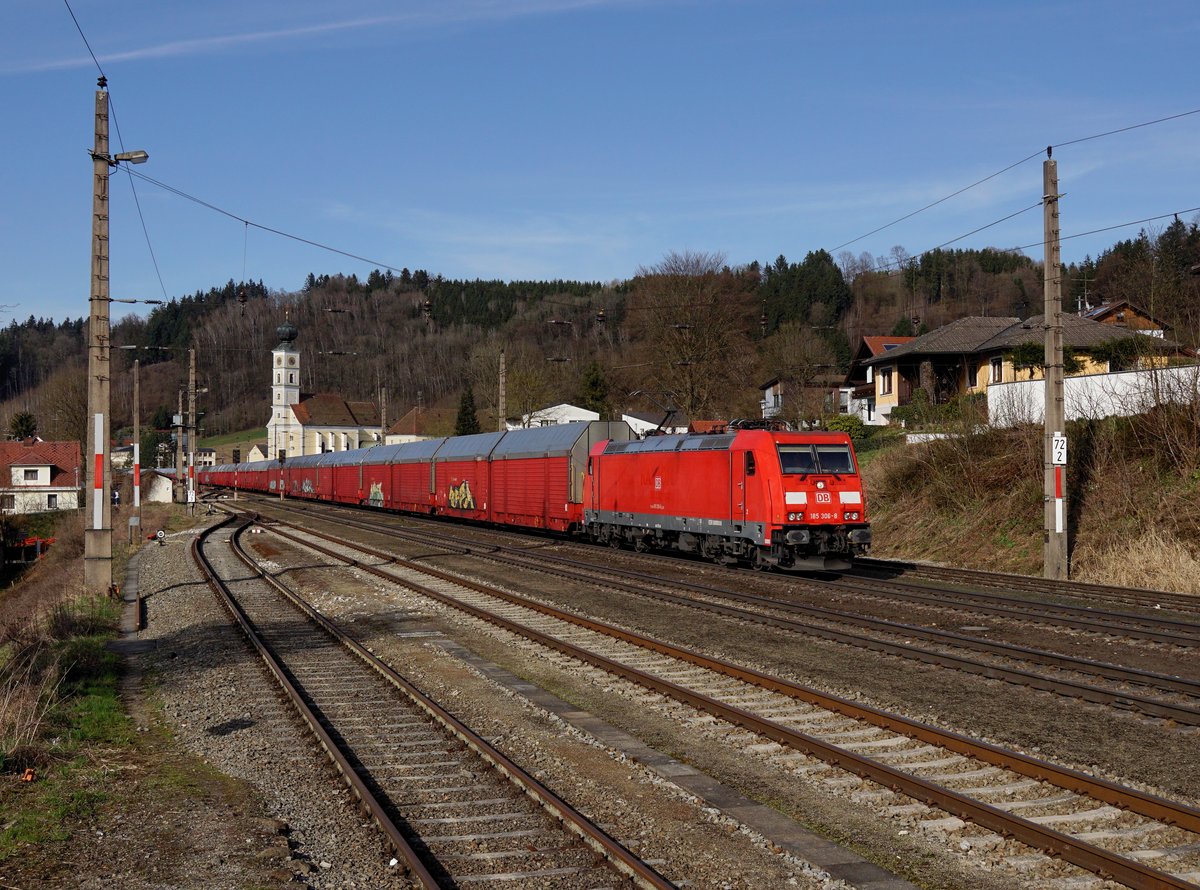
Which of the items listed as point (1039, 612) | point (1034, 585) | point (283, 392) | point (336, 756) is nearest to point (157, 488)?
point (283, 392)

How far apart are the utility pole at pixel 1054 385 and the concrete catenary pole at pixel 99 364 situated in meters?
17.6

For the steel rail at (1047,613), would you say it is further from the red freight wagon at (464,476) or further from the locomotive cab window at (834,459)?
the red freight wagon at (464,476)

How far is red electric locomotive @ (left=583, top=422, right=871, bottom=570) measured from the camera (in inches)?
818

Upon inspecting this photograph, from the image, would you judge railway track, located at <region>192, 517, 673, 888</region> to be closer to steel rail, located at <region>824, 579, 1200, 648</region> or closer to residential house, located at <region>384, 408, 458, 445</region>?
steel rail, located at <region>824, 579, 1200, 648</region>

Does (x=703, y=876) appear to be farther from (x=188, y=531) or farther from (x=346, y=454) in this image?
(x=346, y=454)

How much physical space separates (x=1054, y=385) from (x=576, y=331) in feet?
257

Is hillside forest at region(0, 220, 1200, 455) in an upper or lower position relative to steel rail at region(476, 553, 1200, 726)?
upper

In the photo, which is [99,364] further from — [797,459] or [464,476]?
[464,476]

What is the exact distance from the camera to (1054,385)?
→ 20.9m

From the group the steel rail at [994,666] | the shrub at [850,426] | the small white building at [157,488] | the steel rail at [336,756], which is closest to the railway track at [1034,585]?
the steel rail at [994,666]

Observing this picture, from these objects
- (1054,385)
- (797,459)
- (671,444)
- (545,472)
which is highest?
(1054,385)

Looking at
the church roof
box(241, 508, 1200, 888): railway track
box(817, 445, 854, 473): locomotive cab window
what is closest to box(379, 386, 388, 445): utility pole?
box(817, 445, 854, 473): locomotive cab window

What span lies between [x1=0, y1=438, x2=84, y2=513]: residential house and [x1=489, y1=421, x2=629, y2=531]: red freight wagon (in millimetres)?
51790

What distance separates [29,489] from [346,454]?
32617 millimetres
